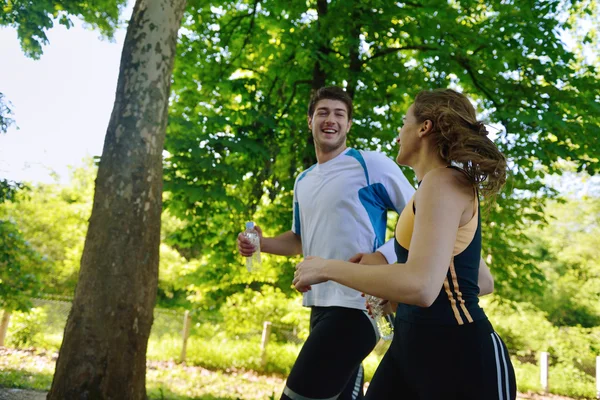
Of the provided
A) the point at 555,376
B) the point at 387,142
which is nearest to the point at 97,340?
the point at 387,142

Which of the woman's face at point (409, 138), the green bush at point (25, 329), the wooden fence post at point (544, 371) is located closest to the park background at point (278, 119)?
the green bush at point (25, 329)

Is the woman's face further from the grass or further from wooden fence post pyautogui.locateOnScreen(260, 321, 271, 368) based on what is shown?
wooden fence post pyautogui.locateOnScreen(260, 321, 271, 368)

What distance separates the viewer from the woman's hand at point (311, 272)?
161 cm

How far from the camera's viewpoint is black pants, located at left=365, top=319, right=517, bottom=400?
154 cm

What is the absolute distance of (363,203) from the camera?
2713mm

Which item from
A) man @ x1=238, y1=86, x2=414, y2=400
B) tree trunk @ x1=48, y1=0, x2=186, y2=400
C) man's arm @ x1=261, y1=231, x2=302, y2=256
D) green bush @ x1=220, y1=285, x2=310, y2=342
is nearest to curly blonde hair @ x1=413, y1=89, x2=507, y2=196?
man @ x1=238, y1=86, x2=414, y2=400

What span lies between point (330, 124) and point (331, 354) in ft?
4.25

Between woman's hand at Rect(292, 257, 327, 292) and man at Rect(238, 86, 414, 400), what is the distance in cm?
73

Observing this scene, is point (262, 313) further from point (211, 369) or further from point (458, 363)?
point (458, 363)

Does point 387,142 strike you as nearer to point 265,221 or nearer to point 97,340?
point 265,221

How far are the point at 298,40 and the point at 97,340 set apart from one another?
16.7ft

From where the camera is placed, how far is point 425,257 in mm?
1379

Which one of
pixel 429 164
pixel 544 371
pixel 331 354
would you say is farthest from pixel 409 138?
pixel 544 371

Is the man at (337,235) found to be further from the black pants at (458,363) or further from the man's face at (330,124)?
the black pants at (458,363)
